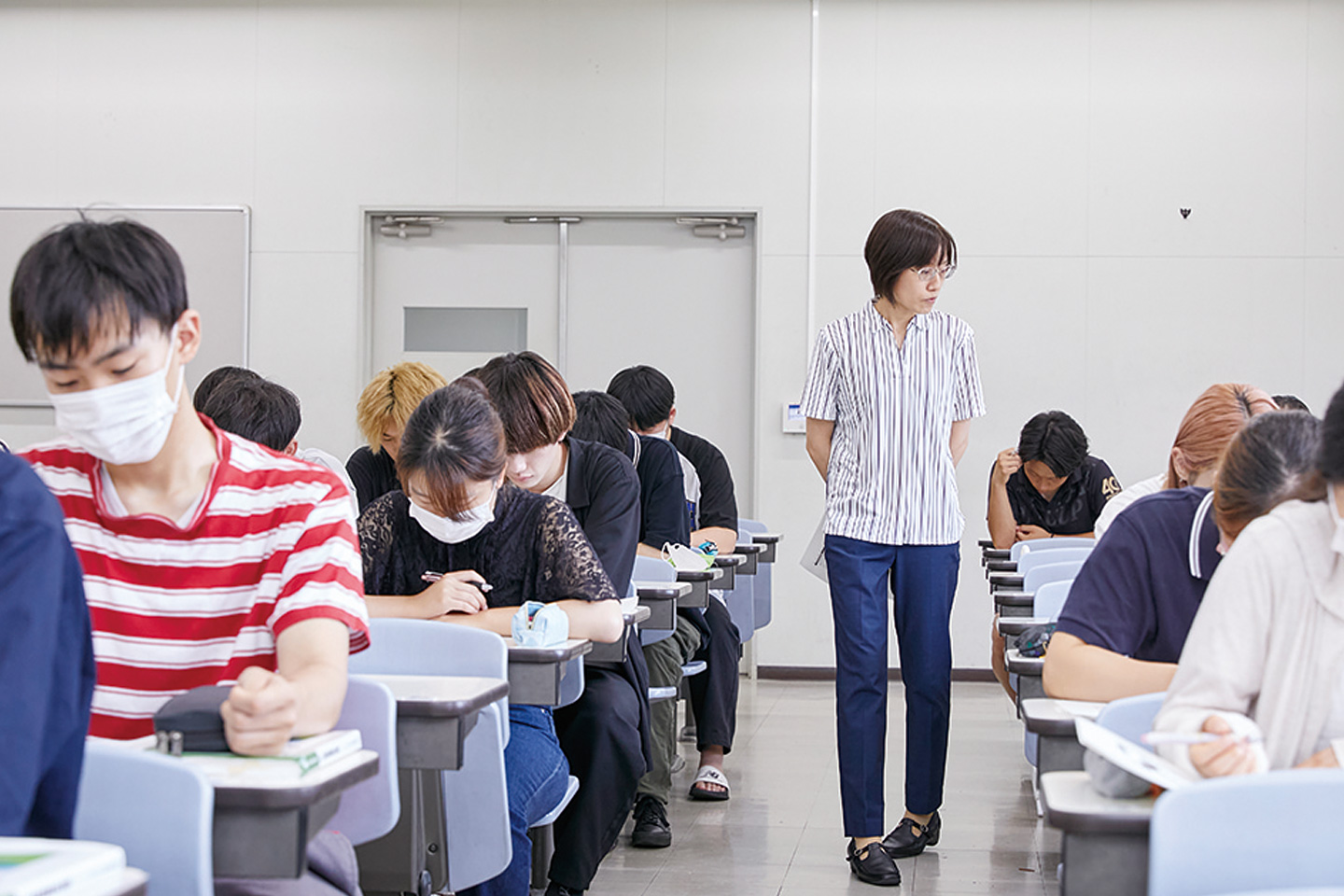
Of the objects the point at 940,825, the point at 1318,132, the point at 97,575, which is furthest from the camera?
the point at 1318,132

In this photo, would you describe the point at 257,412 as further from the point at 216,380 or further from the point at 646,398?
the point at 646,398

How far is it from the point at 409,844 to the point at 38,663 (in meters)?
0.95

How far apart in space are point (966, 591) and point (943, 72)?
2534 millimetres

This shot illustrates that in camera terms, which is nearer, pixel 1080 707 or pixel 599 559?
pixel 1080 707

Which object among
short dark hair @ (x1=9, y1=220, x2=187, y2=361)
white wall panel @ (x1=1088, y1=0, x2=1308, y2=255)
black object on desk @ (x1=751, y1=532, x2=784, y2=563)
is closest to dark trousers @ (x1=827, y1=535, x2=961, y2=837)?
black object on desk @ (x1=751, y1=532, x2=784, y2=563)

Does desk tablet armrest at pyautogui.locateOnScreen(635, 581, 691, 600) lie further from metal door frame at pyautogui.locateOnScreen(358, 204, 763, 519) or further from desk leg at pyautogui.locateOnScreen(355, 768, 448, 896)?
metal door frame at pyautogui.locateOnScreen(358, 204, 763, 519)

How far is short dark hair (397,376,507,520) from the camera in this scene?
257 centimetres

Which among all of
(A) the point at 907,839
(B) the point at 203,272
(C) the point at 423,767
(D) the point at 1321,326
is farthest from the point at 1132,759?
(B) the point at 203,272

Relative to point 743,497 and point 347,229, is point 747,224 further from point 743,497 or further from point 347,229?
point 347,229

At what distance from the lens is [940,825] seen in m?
3.86

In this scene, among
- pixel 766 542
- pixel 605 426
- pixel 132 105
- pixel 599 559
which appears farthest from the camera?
pixel 132 105

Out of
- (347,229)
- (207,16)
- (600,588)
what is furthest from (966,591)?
(207,16)

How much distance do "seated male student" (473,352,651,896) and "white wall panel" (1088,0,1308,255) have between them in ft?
13.5

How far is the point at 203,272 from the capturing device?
684 cm
